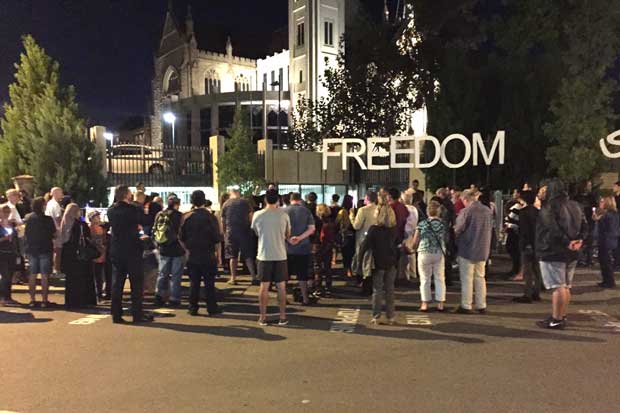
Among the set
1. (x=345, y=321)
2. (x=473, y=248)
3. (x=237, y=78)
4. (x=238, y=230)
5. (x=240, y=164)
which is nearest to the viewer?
(x=345, y=321)

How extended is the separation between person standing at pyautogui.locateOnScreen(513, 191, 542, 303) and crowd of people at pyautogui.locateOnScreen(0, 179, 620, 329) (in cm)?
2

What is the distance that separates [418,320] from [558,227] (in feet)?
7.60

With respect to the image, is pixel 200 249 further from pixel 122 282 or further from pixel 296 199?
pixel 296 199

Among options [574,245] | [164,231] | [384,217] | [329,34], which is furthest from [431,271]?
[329,34]

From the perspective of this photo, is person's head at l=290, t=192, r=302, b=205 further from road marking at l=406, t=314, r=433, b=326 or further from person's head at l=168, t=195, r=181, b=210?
road marking at l=406, t=314, r=433, b=326

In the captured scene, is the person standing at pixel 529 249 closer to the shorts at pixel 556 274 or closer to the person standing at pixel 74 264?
the shorts at pixel 556 274

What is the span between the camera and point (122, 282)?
7508 millimetres

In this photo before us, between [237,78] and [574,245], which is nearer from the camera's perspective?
[574,245]

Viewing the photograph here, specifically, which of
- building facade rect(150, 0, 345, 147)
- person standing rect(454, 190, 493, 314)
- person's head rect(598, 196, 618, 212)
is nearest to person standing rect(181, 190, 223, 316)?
person standing rect(454, 190, 493, 314)

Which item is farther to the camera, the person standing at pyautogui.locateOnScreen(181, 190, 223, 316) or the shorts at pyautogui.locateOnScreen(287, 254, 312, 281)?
the shorts at pyautogui.locateOnScreen(287, 254, 312, 281)

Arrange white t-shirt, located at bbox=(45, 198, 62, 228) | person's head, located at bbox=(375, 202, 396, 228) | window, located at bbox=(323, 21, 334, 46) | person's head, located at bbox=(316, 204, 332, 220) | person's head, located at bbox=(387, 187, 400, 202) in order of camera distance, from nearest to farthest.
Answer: person's head, located at bbox=(375, 202, 396, 228), person's head, located at bbox=(387, 187, 400, 202), person's head, located at bbox=(316, 204, 332, 220), white t-shirt, located at bbox=(45, 198, 62, 228), window, located at bbox=(323, 21, 334, 46)

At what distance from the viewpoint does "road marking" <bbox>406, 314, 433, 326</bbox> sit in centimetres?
726

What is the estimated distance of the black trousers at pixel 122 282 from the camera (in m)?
7.45

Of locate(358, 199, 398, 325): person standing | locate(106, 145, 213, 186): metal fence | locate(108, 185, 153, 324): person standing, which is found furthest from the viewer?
locate(106, 145, 213, 186): metal fence
